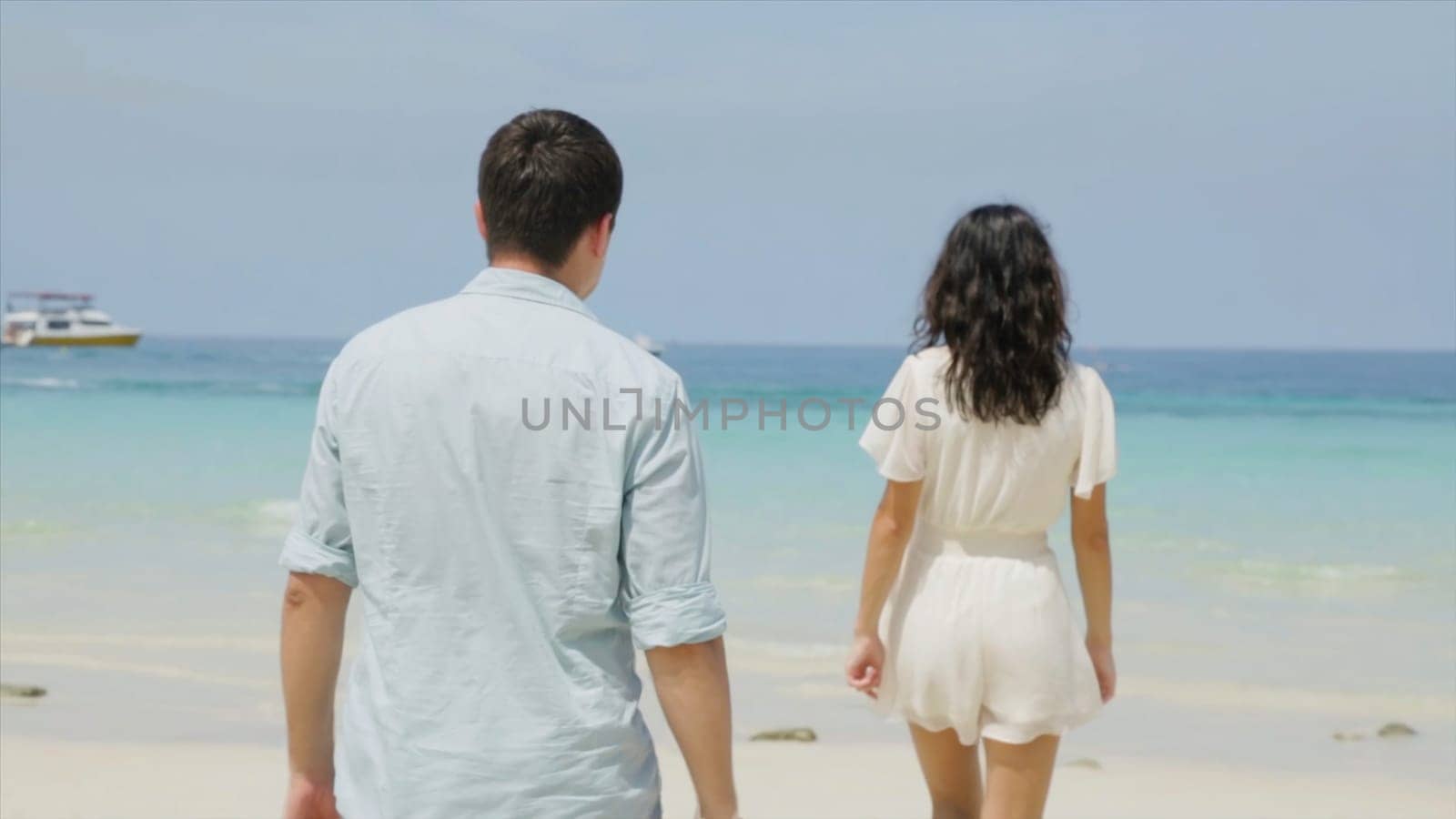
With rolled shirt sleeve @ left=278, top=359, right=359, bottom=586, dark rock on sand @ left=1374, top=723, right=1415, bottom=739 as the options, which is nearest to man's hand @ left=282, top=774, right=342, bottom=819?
rolled shirt sleeve @ left=278, top=359, right=359, bottom=586

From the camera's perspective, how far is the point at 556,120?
1.78 metres

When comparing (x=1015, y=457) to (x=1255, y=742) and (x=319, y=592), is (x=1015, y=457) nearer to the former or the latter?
(x=319, y=592)

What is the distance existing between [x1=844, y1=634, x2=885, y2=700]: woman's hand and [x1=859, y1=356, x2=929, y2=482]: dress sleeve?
36 cm

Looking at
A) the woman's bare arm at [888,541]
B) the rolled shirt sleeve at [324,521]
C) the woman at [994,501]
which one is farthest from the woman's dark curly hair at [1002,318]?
the rolled shirt sleeve at [324,521]

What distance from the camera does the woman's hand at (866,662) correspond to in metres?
3.03

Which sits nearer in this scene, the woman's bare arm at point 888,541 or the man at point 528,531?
the man at point 528,531

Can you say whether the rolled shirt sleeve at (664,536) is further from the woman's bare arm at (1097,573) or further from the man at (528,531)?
the woman's bare arm at (1097,573)

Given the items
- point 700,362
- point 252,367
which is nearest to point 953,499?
point 252,367

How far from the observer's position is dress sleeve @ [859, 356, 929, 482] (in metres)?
2.93

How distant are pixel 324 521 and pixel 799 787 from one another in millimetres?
3452

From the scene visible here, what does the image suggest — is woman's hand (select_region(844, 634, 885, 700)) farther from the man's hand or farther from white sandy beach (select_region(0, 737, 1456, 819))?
white sandy beach (select_region(0, 737, 1456, 819))

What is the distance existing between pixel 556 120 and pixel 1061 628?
172 cm

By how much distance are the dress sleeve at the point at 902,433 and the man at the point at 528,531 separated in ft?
3.91

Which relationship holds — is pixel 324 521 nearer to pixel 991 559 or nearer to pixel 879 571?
pixel 879 571
